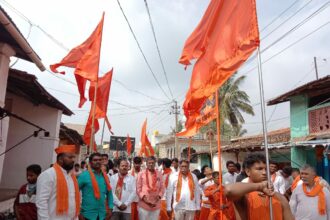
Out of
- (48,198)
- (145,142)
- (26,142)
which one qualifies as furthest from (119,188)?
(145,142)

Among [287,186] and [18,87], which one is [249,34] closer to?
[287,186]

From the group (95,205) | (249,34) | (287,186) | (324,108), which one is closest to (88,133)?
(95,205)

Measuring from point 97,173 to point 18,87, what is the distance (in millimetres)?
4997

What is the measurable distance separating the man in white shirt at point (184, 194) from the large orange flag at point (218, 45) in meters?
2.90

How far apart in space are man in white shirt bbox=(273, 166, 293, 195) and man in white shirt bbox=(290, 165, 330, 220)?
3.29 m

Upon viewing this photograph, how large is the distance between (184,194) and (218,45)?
4156 millimetres

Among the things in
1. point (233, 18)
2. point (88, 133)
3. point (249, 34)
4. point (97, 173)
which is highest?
point (233, 18)

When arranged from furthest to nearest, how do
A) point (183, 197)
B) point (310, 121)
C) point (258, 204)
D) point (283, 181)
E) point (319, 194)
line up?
point (310, 121)
point (283, 181)
point (183, 197)
point (319, 194)
point (258, 204)

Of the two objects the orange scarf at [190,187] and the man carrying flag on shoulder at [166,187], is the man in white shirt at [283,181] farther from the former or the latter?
the man carrying flag on shoulder at [166,187]

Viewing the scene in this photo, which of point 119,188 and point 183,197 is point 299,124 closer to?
point 183,197

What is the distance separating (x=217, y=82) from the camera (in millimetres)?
3998

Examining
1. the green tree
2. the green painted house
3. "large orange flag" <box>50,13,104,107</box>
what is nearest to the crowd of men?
"large orange flag" <box>50,13,104,107</box>

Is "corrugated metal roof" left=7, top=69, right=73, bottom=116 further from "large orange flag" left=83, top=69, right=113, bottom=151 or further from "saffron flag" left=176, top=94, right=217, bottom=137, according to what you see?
"saffron flag" left=176, top=94, right=217, bottom=137

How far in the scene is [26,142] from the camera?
1137 cm
